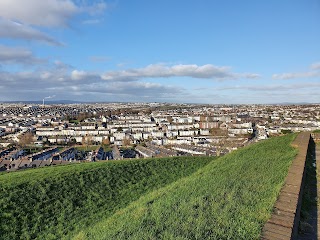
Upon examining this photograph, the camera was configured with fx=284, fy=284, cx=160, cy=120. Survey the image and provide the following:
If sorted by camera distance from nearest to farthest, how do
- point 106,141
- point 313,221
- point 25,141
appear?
point 313,221 → point 25,141 → point 106,141

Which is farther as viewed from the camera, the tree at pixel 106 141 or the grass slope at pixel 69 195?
the tree at pixel 106 141

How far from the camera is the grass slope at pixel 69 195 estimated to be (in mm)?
6289

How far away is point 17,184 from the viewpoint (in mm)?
8227

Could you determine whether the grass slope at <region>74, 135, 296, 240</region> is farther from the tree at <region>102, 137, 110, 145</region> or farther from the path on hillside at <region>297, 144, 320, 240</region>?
the tree at <region>102, 137, 110, 145</region>

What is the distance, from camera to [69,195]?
7898 millimetres

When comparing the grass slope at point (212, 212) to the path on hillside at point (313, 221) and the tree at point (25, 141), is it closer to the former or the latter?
the path on hillside at point (313, 221)

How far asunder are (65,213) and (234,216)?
15.1 feet

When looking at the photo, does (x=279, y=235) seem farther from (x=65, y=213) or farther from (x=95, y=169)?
(x=95, y=169)

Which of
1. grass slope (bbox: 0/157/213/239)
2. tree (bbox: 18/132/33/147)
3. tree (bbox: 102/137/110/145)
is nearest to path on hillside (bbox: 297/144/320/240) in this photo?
grass slope (bbox: 0/157/213/239)

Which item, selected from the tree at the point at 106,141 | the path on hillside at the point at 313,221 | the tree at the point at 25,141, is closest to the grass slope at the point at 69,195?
the path on hillside at the point at 313,221

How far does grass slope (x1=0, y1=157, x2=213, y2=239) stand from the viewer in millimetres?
6289

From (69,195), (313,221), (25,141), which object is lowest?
(25,141)

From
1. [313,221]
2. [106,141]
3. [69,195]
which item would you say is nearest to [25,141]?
[106,141]

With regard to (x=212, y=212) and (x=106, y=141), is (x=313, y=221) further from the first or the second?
(x=106, y=141)
